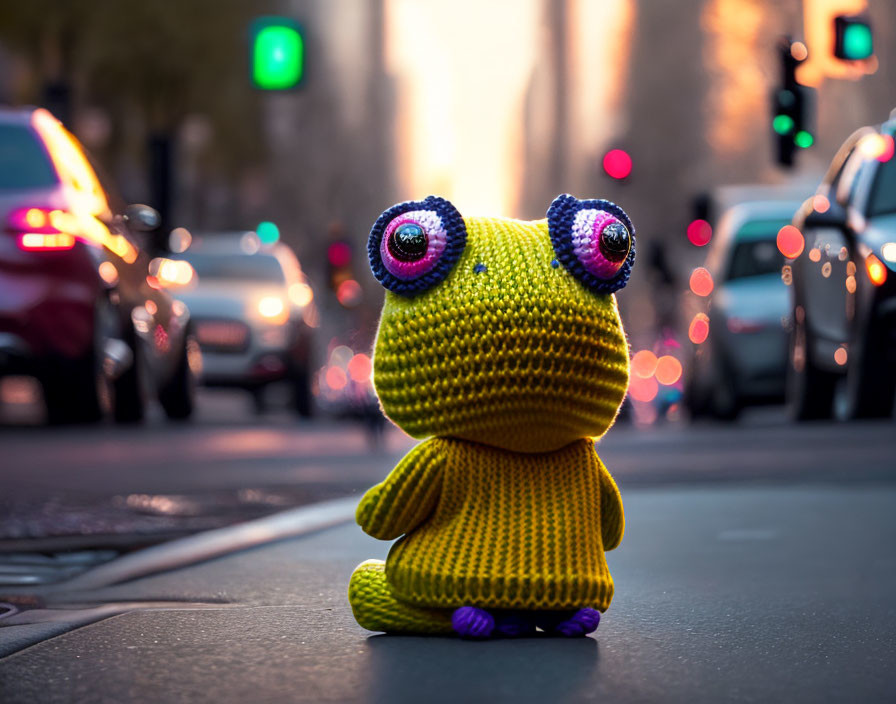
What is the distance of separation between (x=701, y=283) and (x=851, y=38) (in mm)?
2643

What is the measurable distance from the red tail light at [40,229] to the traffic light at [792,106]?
29.2ft

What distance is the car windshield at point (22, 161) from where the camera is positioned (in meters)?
12.7

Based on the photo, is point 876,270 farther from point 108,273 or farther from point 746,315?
point 746,315

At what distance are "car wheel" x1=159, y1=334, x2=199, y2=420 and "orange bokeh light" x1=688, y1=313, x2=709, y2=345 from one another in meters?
4.60

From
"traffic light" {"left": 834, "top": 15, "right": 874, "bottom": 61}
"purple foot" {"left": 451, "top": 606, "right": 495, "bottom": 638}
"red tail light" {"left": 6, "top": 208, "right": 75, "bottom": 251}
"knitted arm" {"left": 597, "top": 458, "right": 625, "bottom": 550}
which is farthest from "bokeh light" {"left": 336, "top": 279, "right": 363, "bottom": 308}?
"purple foot" {"left": 451, "top": 606, "right": 495, "bottom": 638}

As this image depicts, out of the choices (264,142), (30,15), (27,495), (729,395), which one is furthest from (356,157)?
(27,495)

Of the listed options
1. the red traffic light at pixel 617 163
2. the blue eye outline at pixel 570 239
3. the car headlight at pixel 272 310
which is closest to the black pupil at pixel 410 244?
the blue eye outline at pixel 570 239

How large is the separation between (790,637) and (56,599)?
91.3 inches

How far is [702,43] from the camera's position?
76438mm

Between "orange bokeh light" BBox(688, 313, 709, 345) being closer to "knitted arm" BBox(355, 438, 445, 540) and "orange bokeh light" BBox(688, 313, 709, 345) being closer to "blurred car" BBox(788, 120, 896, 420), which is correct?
"blurred car" BBox(788, 120, 896, 420)

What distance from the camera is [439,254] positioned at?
5.25m

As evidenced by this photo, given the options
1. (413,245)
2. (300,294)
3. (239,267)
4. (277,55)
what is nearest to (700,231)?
(300,294)

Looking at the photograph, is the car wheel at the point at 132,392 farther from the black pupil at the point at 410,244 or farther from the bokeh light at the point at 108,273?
the black pupil at the point at 410,244

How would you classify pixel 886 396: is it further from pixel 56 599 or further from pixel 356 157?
pixel 356 157
